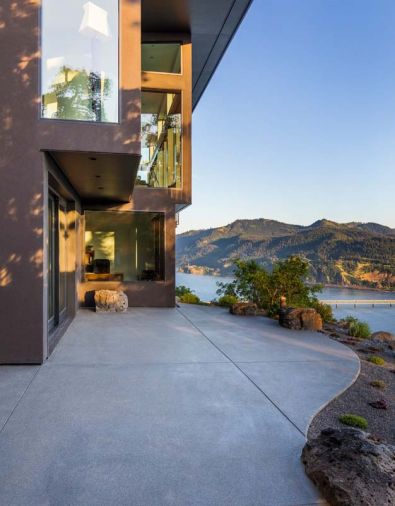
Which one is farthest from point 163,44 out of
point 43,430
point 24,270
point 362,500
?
point 362,500

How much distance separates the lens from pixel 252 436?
3098mm

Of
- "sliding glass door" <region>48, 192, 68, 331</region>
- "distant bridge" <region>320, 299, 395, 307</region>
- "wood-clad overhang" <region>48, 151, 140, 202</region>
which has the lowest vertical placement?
"distant bridge" <region>320, 299, 395, 307</region>

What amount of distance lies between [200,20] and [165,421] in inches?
398

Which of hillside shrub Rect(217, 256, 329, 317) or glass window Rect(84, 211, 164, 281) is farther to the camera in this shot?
glass window Rect(84, 211, 164, 281)

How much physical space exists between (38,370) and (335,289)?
2977 centimetres

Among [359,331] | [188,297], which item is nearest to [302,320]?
[359,331]

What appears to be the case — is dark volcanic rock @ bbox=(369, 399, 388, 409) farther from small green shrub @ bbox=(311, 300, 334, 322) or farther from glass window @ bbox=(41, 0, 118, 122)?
small green shrub @ bbox=(311, 300, 334, 322)

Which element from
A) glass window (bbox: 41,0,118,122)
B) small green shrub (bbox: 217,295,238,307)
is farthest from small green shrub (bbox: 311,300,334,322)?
glass window (bbox: 41,0,118,122)

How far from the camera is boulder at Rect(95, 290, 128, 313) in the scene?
31.4 ft

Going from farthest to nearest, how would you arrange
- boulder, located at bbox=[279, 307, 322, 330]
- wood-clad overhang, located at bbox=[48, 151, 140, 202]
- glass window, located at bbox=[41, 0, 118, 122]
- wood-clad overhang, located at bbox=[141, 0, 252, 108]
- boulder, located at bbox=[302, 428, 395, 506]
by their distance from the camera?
wood-clad overhang, located at bbox=[141, 0, 252, 108], boulder, located at bbox=[279, 307, 322, 330], wood-clad overhang, located at bbox=[48, 151, 140, 202], glass window, located at bbox=[41, 0, 118, 122], boulder, located at bbox=[302, 428, 395, 506]

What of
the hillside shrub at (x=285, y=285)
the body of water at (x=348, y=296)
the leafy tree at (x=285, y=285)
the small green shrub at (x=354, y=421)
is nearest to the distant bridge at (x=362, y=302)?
the body of water at (x=348, y=296)

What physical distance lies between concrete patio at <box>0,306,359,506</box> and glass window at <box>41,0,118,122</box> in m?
3.50

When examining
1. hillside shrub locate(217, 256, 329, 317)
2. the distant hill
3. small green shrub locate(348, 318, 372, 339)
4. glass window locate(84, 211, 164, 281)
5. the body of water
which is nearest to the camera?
small green shrub locate(348, 318, 372, 339)

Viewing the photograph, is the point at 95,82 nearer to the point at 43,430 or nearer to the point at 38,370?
the point at 38,370
